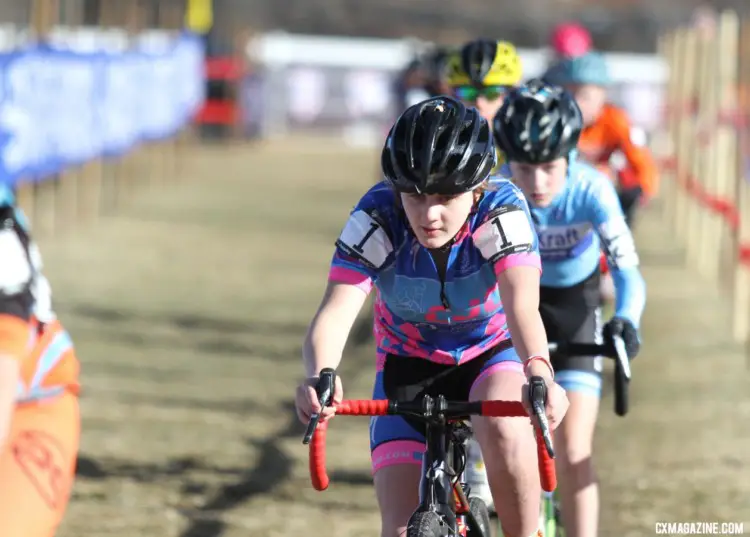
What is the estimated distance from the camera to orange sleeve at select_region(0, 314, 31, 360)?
375 cm

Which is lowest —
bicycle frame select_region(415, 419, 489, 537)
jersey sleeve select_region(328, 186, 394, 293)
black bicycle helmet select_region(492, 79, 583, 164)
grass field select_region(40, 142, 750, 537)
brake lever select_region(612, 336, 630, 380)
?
grass field select_region(40, 142, 750, 537)

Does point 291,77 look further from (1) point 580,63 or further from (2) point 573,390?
(2) point 573,390

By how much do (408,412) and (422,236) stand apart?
527 millimetres

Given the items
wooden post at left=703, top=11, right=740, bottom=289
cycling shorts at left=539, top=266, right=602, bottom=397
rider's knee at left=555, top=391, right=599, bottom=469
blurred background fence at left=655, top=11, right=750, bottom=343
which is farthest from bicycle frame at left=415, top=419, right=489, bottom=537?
wooden post at left=703, top=11, right=740, bottom=289

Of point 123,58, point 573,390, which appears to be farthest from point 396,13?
point 573,390

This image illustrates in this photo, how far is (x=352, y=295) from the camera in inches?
166

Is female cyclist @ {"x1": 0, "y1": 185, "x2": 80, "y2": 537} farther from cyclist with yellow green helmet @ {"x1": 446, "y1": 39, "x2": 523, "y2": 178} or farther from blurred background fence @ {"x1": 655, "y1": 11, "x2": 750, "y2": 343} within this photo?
blurred background fence @ {"x1": 655, "y1": 11, "x2": 750, "y2": 343}

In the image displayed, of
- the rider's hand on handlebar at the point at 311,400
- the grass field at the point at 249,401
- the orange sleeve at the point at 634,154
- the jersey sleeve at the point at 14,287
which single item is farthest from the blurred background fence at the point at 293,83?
the jersey sleeve at the point at 14,287

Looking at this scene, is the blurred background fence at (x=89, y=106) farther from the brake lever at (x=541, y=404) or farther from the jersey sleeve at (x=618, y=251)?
the brake lever at (x=541, y=404)

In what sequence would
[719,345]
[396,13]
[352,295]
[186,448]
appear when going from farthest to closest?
[396,13] < [719,345] < [186,448] < [352,295]

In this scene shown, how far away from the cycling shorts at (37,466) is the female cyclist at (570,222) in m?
2.06

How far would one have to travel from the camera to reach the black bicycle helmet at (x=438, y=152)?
4027 millimetres

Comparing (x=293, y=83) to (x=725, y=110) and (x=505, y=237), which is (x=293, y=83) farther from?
(x=505, y=237)

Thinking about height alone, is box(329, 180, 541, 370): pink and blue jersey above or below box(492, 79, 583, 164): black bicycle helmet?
below
